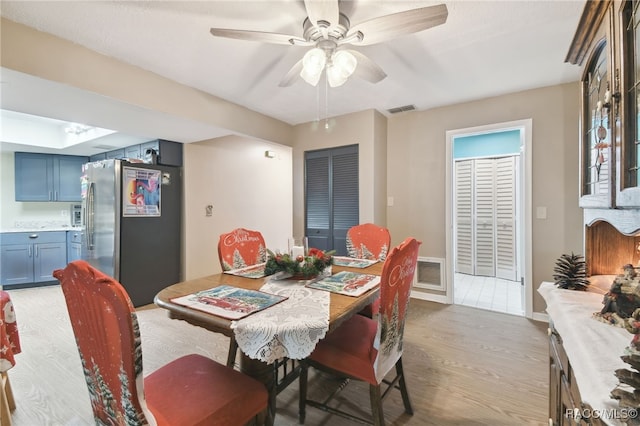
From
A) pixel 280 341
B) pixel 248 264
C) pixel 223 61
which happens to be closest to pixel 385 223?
pixel 248 264

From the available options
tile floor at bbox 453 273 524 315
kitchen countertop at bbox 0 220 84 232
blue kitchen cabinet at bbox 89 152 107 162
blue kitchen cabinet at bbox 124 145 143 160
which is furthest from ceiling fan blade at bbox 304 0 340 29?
kitchen countertop at bbox 0 220 84 232

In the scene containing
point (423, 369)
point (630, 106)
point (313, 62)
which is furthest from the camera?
point (423, 369)

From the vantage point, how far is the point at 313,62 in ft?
5.50

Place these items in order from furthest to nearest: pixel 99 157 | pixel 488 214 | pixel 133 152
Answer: pixel 99 157 → pixel 488 214 → pixel 133 152

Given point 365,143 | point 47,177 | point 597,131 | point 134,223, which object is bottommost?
point 134,223

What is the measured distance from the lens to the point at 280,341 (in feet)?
3.16

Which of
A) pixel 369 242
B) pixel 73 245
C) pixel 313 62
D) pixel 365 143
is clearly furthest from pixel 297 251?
pixel 73 245

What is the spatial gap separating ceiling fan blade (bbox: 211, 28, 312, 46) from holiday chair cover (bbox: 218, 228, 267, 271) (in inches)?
50.0

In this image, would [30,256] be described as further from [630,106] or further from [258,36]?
[630,106]

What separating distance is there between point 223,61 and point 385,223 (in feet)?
8.83

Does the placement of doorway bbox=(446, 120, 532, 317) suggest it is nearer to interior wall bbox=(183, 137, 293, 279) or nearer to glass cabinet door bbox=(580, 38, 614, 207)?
glass cabinet door bbox=(580, 38, 614, 207)

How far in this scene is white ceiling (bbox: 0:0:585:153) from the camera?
1.69m

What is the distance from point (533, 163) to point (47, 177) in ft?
24.0

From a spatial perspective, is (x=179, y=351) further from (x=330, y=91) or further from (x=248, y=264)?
(x=330, y=91)
